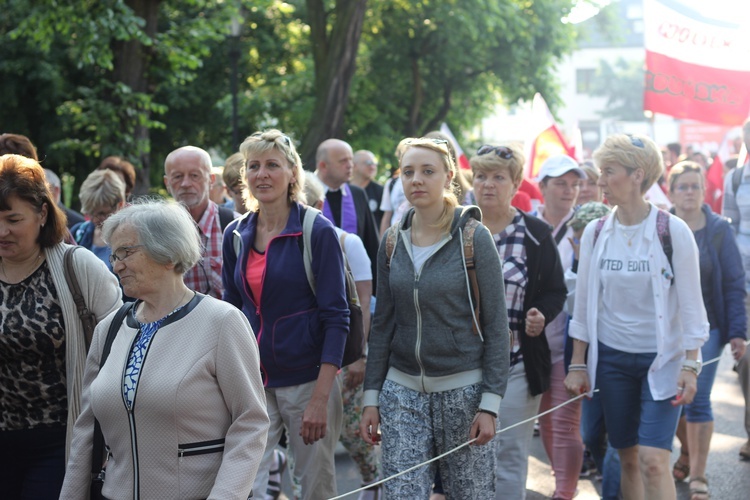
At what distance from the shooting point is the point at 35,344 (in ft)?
13.3

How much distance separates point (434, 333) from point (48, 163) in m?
22.7

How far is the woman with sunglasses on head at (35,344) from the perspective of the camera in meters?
4.06

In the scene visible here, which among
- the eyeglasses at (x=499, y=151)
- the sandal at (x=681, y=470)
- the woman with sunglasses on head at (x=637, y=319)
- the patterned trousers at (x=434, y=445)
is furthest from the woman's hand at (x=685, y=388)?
the sandal at (x=681, y=470)

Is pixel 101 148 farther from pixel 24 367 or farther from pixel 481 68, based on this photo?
pixel 481 68

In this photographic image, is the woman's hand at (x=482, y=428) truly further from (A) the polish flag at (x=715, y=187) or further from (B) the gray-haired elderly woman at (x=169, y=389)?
(A) the polish flag at (x=715, y=187)

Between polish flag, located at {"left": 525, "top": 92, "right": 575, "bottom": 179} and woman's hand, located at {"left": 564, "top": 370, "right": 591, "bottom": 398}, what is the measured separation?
502 cm

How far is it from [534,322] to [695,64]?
20.6ft

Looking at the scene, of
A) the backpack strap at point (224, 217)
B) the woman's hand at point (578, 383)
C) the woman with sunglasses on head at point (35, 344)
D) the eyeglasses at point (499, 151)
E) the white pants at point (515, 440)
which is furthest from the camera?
the backpack strap at point (224, 217)

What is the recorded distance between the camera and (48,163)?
2544 cm

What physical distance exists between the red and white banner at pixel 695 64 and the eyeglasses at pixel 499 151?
5.28m

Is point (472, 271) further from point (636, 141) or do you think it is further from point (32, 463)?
point (32, 463)

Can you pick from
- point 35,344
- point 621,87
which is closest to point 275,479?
point 35,344

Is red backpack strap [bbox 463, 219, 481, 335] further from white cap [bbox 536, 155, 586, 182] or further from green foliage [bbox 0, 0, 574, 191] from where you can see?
green foliage [bbox 0, 0, 574, 191]

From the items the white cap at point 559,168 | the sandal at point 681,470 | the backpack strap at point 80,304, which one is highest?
the white cap at point 559,168
